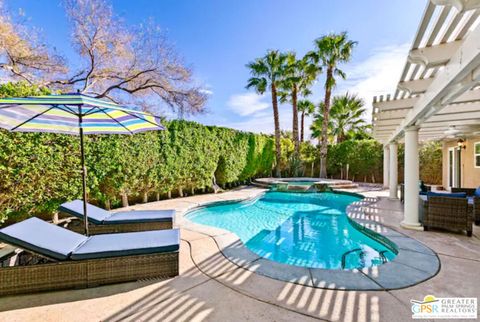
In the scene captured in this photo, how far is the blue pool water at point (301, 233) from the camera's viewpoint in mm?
4590

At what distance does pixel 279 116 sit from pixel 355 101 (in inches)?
363

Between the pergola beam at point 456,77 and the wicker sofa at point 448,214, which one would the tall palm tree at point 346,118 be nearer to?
the wicker sofa at point 448,214

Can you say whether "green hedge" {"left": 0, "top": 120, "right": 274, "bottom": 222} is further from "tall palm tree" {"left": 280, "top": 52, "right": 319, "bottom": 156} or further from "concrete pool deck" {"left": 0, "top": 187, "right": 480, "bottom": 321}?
"tall palm tree" {"left": 280, "top": 52, "right": 319, "bottom": 156}

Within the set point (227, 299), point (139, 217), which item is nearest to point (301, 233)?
point (227, 299)

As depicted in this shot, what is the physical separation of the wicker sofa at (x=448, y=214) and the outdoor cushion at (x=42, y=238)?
23.3 feet

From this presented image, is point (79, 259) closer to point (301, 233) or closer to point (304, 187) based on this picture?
point (301, 233)

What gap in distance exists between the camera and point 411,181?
5484 millimetres

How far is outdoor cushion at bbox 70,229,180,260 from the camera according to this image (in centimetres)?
280

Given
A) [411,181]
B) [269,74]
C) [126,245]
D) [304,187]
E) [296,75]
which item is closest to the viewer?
[126,245]

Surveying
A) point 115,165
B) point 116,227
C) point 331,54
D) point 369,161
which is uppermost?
point 331,54

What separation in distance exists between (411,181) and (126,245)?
6.49 metres

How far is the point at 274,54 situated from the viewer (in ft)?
55.9

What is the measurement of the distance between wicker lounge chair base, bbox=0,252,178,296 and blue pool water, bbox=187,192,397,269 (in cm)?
266

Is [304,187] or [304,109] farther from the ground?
[304,109]
